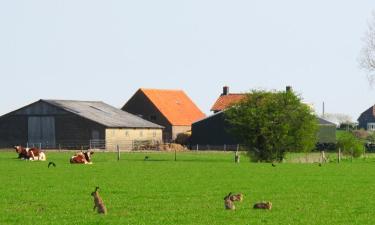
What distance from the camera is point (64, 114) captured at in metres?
107

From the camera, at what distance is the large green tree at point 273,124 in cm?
7244

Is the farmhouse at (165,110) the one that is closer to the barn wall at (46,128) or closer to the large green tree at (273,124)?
the barn wall at (46,128)

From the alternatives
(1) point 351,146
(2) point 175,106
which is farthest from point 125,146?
(1) point 351,146

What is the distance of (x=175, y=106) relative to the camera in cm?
13288

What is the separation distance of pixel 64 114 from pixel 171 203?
266ft

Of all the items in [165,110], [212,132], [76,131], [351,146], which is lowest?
[351,146]

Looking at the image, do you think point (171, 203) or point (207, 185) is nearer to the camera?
point (171, 203)

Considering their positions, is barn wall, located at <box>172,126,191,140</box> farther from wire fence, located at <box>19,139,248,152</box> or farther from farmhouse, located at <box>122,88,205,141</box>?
wire fence, located at <box>19,139,248,152</box>

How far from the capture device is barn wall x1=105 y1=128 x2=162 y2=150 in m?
105

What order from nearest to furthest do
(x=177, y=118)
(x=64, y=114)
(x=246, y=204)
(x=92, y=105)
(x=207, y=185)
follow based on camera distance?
(x=246, y=204) → (x=207, y=185) → (x=64, y=114) → (x=92, y=105) → (x=177, y=118)

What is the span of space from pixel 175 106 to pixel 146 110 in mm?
4996

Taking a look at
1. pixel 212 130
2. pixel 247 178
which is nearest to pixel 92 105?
pixel 212 130

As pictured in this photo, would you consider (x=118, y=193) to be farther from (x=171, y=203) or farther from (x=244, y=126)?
(x=244, y=126)

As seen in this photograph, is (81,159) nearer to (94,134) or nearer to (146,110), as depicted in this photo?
(94,134)
